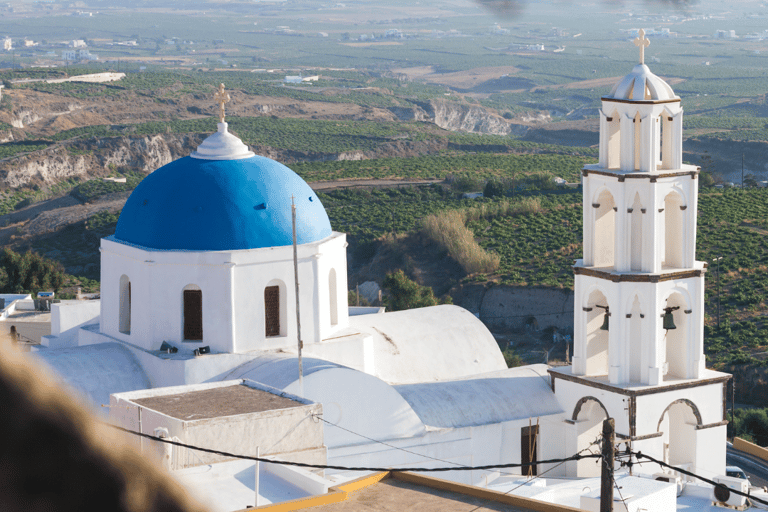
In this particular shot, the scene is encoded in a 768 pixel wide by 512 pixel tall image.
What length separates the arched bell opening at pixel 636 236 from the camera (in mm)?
16812

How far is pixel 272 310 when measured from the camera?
56.3 ft

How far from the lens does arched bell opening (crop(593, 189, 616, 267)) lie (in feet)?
57.6

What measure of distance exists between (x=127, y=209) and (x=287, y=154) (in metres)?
71.0

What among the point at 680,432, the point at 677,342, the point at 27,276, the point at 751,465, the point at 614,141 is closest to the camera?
the point at 677,342

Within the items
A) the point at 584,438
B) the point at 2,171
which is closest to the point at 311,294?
the point at 584,438

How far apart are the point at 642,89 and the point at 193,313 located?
26.1 ft

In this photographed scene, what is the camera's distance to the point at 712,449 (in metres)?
17.7

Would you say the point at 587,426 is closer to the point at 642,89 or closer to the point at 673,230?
the point at 673,230

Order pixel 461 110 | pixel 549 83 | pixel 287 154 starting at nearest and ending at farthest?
pixel 287 154, pixel 461 110, pixel 549 83

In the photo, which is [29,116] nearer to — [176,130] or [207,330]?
[176,130]

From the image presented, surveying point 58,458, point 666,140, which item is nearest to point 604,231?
point 666,140

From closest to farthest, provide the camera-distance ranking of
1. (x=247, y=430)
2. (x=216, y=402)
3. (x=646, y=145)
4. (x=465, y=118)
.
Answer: (x=247, y=430)
(x=216, y=402)
(x=646, y=145)
(x=465, y=118)

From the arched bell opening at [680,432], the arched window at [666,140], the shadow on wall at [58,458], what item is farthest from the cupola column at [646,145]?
the shadow on wall at [58,458]

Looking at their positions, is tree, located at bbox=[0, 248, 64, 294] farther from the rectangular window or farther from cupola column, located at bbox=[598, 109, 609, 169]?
cupola column, located at bbox=[598, 109, 609, 169]
